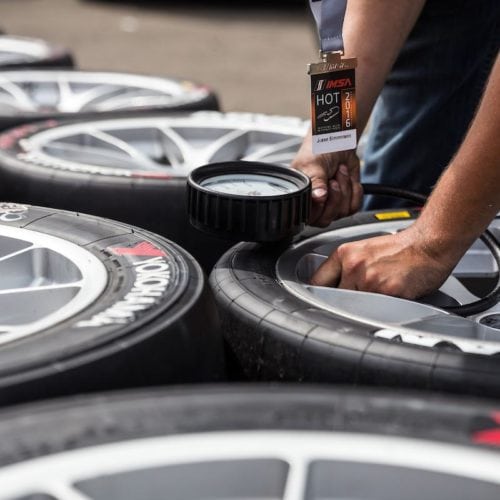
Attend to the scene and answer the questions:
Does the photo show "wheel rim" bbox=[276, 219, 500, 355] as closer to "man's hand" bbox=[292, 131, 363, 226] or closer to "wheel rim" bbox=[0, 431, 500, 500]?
"man's hand" bbox=[292, 131, 363, 226]

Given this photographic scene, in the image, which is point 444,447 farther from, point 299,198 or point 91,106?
point 91,106

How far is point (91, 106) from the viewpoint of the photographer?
2.95 m

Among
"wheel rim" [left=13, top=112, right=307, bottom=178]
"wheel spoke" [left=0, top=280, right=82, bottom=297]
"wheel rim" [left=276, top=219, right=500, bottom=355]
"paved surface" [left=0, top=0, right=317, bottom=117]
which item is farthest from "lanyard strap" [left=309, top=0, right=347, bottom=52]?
"paved surface" [left=0, top=0, right=317, bottom=117]

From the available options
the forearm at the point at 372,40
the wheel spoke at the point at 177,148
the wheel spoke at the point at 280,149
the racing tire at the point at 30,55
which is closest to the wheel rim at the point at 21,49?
the racing tire at the point at 30,55

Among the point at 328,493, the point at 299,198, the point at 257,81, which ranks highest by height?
the point at 299,198

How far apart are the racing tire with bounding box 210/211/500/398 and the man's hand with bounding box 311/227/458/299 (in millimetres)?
19

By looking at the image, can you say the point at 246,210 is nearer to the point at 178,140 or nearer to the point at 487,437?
the point at 487,437

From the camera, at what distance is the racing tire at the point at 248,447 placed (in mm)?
852

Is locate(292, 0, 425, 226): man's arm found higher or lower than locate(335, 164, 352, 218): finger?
higher

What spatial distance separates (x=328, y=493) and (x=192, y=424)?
139mm

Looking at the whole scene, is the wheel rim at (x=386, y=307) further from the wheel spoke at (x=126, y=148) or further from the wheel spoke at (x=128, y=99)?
the wheel spoke at (x=128, y=99)

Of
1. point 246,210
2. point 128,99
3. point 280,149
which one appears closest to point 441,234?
point 246,210

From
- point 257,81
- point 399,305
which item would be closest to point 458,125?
point 399,305

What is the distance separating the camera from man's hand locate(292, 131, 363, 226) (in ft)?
5.36
